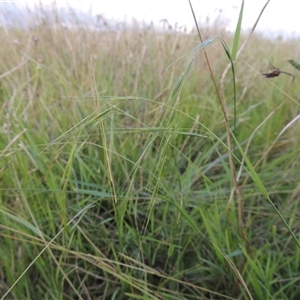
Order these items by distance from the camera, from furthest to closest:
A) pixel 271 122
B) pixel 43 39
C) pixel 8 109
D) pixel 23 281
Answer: pixel 43 39
pixel 271 122
pixel 8 109
pixel 23 281

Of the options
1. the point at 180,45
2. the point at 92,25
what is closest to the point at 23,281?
the point at 180,45

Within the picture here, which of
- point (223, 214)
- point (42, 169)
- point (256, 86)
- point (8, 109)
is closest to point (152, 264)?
point (223, 214)

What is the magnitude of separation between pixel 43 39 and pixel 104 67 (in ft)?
1.00

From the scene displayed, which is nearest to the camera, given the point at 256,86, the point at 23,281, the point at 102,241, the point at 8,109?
the point at 23,281

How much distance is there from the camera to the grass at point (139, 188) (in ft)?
1.87

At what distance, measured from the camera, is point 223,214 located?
738 millimetres

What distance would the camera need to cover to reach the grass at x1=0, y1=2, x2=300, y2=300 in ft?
1.87

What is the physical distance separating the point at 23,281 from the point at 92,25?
3.91ft

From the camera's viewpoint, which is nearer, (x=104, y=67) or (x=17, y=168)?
(x=17, y=168)

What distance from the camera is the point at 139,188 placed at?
0.76 meters

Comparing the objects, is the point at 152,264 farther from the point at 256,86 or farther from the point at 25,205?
the point at 256,86

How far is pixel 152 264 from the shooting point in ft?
2.23

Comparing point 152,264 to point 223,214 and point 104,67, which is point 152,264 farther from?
point 104,67

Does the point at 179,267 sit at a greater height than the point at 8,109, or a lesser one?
lesser
